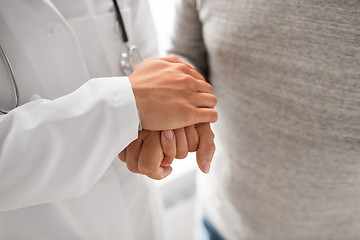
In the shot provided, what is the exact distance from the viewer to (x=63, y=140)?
0.45 metres

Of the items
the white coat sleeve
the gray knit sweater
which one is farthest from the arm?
the gray knit sweater

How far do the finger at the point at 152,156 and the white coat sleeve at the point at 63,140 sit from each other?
45 millimetres

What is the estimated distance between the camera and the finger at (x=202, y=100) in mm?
526

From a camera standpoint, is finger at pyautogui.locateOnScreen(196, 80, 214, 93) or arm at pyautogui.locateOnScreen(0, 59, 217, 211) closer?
arm at pyautogui.locateOnScreen(0, 59, 217, 211)

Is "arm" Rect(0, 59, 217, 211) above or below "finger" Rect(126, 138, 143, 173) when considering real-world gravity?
above

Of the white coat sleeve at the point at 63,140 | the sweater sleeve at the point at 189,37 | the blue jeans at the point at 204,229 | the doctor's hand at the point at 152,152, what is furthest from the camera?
the blue jeans at the point at 204,229

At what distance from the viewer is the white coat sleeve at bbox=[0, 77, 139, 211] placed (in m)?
0.42

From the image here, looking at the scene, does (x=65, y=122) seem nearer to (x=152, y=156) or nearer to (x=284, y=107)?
(x=152, y=156)

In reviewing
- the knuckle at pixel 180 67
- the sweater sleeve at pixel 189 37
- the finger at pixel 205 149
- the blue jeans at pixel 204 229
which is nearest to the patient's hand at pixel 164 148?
the finger at pixel 205 149

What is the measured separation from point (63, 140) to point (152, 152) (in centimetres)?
16

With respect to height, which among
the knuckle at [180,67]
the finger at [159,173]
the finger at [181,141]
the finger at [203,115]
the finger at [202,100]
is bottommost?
the finger at [159,173]

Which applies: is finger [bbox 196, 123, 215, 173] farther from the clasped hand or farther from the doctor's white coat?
the doctor's white coat

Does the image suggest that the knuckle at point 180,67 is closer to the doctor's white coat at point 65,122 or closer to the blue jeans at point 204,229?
the doctor's white coat at point 65,122

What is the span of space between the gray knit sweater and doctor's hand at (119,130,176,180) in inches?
9.9
